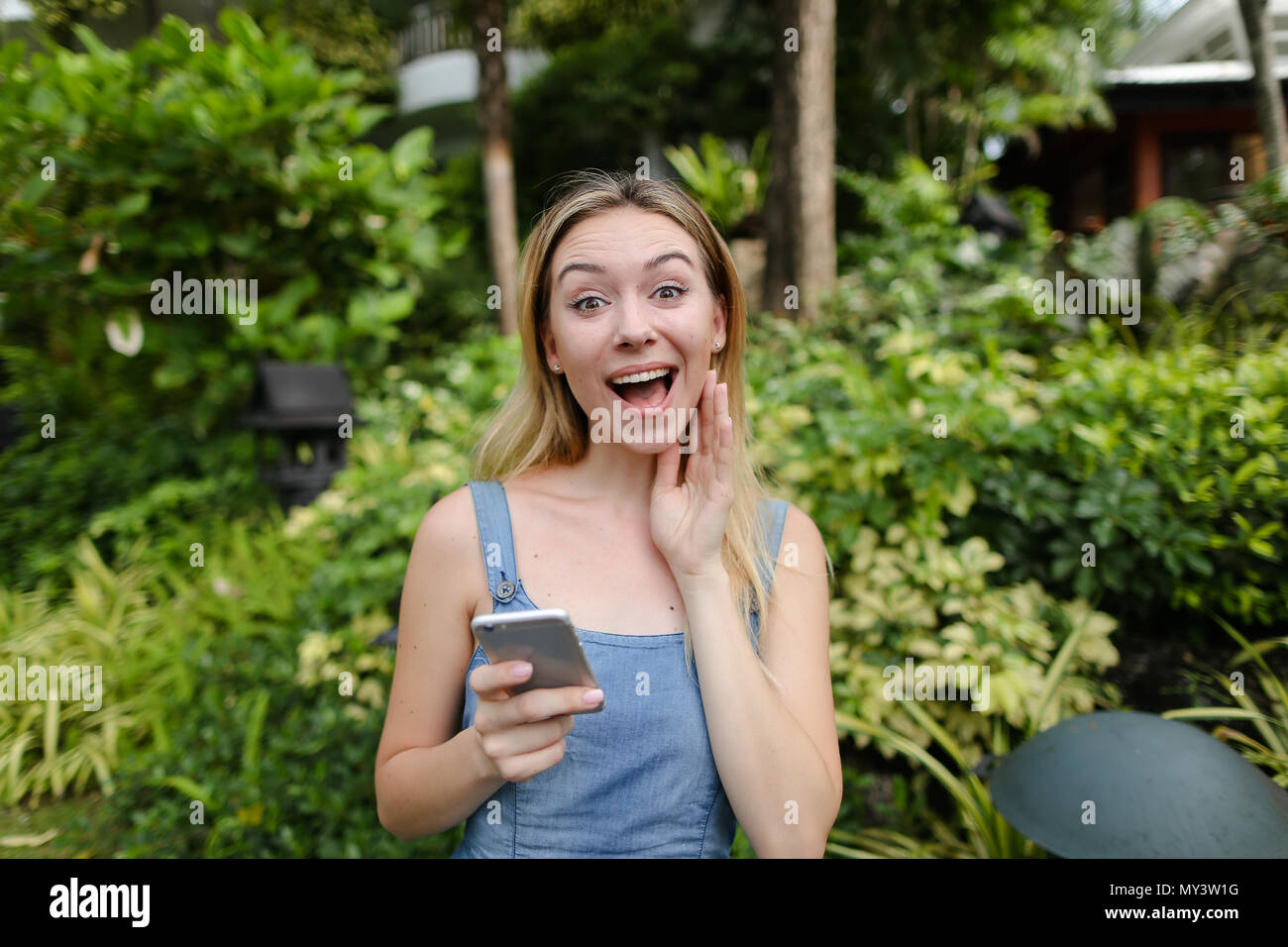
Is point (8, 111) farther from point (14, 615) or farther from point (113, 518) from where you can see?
point (14, 615)

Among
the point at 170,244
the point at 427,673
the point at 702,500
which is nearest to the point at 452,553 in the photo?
the point at 427,673

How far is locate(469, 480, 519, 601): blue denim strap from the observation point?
1410 mm

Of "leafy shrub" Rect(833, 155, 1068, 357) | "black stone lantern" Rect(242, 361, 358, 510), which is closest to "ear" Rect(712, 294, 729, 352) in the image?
"leafy shrub" Rect(833, 155, 1068, 357)

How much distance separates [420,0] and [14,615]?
14310mm

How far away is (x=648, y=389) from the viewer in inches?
57.1

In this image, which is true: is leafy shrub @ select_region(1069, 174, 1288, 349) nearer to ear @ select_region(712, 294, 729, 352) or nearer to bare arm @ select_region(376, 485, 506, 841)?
ear @ select_region(712, 294, 729, 352)

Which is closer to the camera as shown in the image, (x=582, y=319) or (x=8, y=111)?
(x=582, y=319)

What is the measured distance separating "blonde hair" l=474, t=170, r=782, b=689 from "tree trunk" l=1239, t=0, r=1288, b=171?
5.47m

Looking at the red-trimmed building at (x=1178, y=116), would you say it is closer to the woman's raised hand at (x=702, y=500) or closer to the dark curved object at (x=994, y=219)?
the dark curved object at (x=994, y=219)

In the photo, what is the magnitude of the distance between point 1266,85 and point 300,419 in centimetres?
653

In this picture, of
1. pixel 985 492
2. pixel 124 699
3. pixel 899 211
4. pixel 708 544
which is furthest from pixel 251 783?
pixel 899 211

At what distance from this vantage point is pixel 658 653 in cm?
141

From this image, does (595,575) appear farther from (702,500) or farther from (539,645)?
(539,645)

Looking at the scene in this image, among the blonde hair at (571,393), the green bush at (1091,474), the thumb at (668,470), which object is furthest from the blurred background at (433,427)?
the thumb at (668,470)
